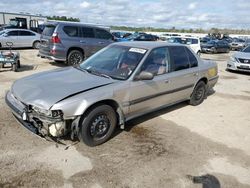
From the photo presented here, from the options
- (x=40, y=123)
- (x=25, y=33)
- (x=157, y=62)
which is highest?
(x=25, y=33)

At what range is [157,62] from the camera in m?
5.18

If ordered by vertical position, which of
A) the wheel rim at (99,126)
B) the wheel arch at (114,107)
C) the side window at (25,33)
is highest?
the side window at (25,33)

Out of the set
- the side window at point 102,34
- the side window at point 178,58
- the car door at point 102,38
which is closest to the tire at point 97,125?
the side window at point 178,58

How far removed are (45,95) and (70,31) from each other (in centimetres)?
804

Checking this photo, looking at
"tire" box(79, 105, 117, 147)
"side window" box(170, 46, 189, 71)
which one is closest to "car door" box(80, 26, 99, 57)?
"side window" box(170, 46, 189, 71)

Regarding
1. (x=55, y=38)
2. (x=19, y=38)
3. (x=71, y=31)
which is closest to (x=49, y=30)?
(x=55, y=38)

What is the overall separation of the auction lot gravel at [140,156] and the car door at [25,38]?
45.5 ft

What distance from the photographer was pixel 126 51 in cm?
517

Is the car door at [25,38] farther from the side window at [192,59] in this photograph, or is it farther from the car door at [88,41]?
A: the side window at [192,59]

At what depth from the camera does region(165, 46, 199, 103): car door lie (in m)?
5.50

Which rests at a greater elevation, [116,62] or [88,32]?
[88,32]

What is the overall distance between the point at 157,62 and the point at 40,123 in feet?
8.22

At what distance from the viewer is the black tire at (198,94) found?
6.51 m

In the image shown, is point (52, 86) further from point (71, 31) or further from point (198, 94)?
point (71, 31)
